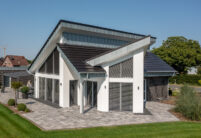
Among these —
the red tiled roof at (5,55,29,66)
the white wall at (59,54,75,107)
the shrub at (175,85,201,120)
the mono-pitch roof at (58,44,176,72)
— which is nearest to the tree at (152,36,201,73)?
the mono-pitch roof at (58,44,176,72)

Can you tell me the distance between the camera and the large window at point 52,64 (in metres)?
16.7

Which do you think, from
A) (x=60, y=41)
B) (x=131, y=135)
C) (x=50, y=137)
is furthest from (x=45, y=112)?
(x=131, y=135)

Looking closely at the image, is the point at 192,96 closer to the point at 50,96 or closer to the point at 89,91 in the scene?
the point at 89,91

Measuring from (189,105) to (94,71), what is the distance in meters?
7.59

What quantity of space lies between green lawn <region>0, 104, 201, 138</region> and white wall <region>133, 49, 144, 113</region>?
304 cm

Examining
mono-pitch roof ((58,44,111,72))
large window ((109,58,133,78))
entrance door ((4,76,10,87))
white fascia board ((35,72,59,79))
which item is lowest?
entrance door ((4,76,10,87))

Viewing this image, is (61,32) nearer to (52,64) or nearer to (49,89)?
(52,64)

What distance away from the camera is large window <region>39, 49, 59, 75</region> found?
1667 cm

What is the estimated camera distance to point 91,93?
50.2 ft

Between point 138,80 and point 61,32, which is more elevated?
point 61,32

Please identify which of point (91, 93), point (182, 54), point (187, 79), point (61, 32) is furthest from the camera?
point (182, 54)

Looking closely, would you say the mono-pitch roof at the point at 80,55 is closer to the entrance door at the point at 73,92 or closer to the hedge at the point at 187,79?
the entrance door at the point at 73,92

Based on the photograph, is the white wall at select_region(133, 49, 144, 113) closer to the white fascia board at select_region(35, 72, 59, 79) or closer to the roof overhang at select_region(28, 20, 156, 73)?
the roof overhang at select_region(28, 20, 156, 73)

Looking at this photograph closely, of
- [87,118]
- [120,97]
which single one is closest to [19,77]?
[87,118]
